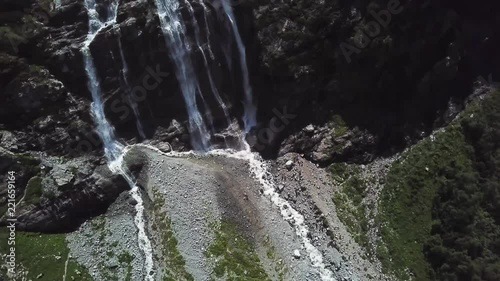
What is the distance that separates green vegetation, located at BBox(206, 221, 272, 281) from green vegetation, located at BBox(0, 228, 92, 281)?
1272 cm

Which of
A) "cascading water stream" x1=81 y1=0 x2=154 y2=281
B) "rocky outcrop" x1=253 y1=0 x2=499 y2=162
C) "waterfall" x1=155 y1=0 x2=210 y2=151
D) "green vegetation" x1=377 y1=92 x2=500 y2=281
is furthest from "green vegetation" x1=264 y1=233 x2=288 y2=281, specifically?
"waterfall" x1=155 y1=0 x2=210 y2=151

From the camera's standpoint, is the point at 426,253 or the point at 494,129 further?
the point at 494,129

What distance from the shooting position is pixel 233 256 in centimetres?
5372

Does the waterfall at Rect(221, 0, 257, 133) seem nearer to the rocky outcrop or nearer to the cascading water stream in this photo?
the rocky outcrop

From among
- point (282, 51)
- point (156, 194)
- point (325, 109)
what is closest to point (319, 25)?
point (282, 51)

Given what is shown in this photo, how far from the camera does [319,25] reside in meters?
64.1

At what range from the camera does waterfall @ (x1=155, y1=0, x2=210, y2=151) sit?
202 ft

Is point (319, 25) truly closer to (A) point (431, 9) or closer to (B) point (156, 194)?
(A) point (431, 9)

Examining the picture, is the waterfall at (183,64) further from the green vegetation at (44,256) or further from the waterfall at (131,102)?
the green vegetation at (44,256)

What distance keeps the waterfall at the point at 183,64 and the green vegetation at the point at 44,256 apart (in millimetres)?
19019

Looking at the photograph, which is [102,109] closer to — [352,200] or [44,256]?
[44,256]

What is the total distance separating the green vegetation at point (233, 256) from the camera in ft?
172

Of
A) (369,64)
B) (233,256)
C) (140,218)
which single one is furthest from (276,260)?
(369,64)

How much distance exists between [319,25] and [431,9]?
13844 mm
